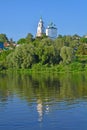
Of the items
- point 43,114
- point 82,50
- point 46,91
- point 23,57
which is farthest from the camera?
point 82,50

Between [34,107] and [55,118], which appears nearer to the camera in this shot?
[55,118]

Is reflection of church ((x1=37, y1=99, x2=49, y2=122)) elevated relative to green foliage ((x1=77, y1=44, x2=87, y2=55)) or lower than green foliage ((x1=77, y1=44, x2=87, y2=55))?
lower

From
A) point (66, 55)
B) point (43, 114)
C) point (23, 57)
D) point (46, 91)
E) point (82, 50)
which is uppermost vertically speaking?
point (82, 50)

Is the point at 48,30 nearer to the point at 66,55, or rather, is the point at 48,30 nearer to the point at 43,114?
the point at 66,55

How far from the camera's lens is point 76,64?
65000 millimetres

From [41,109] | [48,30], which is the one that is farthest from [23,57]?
[48,30]

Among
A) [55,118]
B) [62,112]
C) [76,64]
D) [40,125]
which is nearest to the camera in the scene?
→ [40,125]

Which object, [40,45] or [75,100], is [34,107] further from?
[40,45]

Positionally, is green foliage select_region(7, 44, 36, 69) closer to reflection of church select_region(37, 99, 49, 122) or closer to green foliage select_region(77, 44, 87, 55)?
green foliage select_region(77, 44, 87, 55)

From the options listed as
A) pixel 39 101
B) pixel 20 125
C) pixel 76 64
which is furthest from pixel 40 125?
pixel 76 64

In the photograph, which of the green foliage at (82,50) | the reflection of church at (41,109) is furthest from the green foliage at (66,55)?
the reflection of church at (41,109)

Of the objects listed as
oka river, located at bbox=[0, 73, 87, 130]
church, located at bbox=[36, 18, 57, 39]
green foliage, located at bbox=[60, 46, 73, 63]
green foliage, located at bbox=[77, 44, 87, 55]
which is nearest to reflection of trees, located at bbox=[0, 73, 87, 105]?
oka river, located at bbox=[0, 73, 87, 130]

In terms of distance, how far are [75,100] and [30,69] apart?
44.9 metres

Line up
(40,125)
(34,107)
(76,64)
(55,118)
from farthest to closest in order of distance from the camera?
(76,64) < (34,107) < (55,118) < (40,125)
